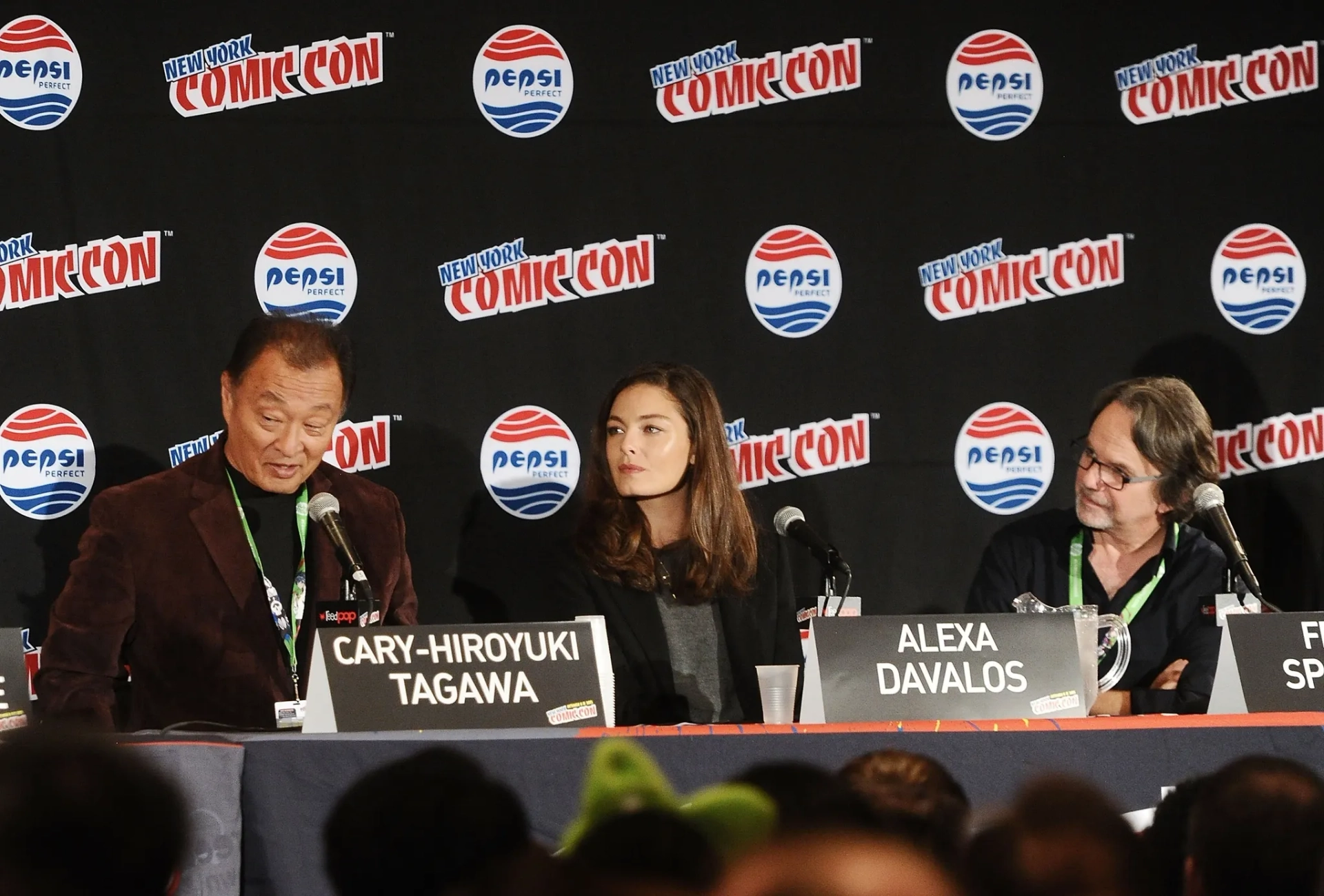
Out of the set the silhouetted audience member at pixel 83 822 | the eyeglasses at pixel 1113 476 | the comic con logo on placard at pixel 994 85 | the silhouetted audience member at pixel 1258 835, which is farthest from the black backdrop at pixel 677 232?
the silhouetted audience member at pixel 83 822

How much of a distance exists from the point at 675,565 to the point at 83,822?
2.43 m

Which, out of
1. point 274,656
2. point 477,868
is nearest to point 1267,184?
point 274,656

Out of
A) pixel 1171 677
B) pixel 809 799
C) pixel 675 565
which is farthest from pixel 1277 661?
pixel 809 799

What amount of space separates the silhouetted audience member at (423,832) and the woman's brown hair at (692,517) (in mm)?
2030

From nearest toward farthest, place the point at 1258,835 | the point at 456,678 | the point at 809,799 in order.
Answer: the point at 809,799 < the point at 1258,835 < the point at 456,678

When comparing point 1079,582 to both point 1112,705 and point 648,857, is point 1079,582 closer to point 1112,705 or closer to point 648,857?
point 1112,705

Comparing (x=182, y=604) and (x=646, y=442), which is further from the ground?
(x=646, y=442)

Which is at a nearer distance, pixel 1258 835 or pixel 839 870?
pixel 839 870

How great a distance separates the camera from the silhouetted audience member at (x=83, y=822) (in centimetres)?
101

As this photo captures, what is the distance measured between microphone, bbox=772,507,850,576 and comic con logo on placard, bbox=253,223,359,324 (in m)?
1.81

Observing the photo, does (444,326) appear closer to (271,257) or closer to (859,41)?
(271,257)

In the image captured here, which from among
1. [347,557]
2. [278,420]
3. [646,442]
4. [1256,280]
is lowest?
[347,557]

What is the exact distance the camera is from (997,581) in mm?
3670

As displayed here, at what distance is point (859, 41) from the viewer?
4566 millimetres
